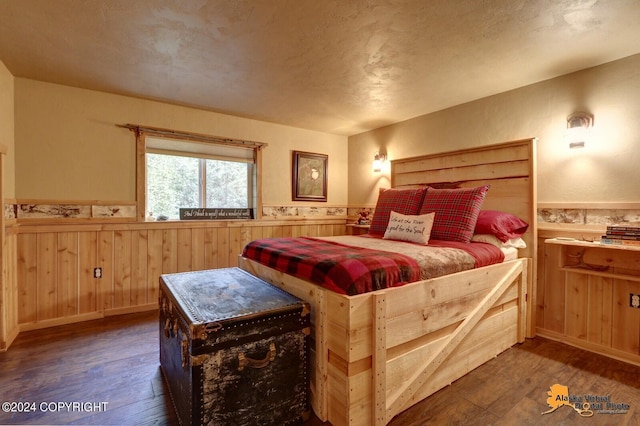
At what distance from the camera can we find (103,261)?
2.94 m

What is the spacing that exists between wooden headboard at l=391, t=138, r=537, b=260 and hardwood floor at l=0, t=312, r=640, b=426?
87cm

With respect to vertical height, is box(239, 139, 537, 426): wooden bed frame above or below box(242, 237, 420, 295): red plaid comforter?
below

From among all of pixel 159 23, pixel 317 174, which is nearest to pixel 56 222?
pixel 159 23

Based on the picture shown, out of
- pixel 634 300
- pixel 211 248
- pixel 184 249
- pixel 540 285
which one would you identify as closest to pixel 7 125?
pixel 184 249

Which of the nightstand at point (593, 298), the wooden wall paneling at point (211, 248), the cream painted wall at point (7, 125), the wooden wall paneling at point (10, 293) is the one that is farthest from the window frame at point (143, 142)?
the nightstand at point (593, 298)

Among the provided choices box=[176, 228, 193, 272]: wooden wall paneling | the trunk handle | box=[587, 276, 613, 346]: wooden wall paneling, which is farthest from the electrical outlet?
box=[176, 228, 193, 272]: wooden wall paneling

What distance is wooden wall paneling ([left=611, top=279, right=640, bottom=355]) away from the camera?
6.98 feet

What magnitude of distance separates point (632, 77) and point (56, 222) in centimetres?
483

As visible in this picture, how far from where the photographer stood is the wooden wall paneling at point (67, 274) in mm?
2766

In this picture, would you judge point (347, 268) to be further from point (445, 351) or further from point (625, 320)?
point (625, 320)

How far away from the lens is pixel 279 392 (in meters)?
1.43

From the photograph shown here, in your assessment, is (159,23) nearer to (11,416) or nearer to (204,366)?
(204,366)

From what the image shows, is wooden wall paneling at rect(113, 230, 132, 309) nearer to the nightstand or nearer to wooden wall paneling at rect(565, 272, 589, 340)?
the nightstand

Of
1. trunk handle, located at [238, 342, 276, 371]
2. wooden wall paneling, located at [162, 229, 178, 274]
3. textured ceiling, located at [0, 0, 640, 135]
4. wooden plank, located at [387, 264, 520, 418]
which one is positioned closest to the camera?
trunk handle, located at [238, 342, 276, 371]
